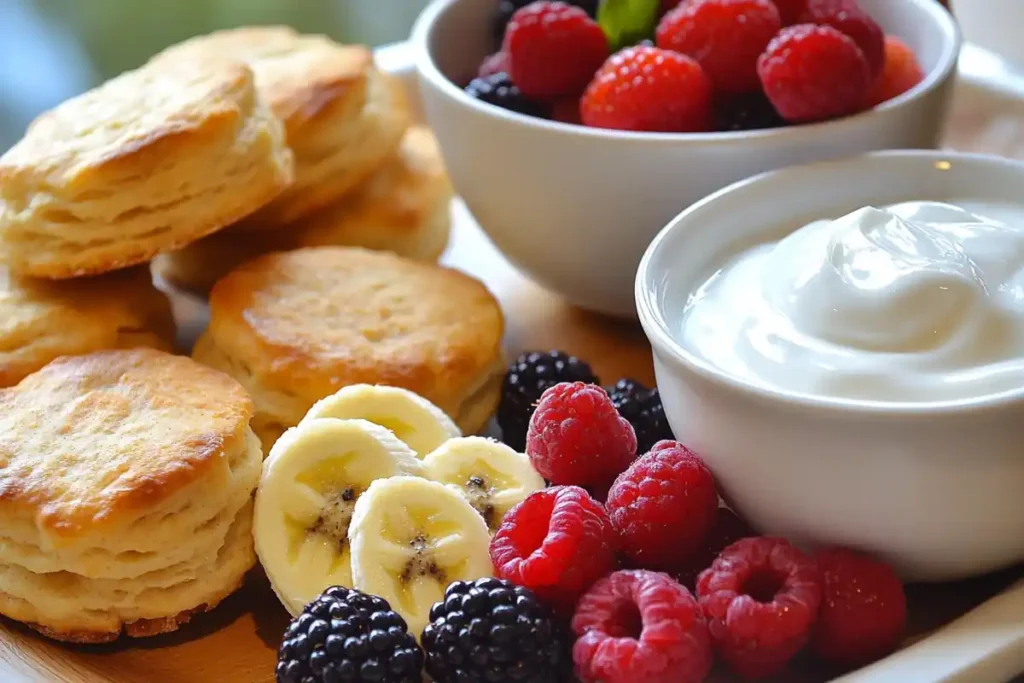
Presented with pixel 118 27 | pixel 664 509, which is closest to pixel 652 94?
pixel 664 509

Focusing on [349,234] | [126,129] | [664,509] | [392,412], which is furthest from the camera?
[349,234]

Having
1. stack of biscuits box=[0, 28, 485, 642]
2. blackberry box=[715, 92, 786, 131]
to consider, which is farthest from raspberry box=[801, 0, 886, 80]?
stack of biscuits box=[0, 28, 485, 642]

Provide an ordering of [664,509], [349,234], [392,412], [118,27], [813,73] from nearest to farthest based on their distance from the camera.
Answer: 1. [664,509]
2. [392,412]
3. [813,73]
4. [349,234]
5. [118,27]

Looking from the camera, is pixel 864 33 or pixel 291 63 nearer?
pixel 864 33

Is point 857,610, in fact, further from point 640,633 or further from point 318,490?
point 318,490

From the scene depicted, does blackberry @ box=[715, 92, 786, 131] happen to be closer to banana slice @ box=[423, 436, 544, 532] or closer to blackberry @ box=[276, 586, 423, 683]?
banana slice @ box=[423, 436, 544, 532]

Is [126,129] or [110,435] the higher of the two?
[126,129]

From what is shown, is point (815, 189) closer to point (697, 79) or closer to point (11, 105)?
point (697, 79)
